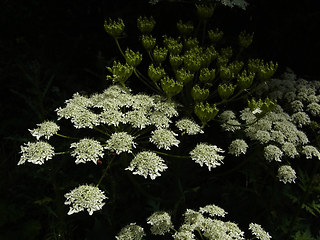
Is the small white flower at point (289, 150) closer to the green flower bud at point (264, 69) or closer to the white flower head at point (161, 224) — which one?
the green flower bud at point (264, 69)

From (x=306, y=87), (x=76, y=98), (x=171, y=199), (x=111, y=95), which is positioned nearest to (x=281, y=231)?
(x=171, y=199)

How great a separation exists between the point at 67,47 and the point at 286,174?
14.2ft

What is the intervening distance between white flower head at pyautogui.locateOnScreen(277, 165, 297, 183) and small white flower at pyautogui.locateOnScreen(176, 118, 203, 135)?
35.8 inches

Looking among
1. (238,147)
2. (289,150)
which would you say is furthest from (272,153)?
(238,147)

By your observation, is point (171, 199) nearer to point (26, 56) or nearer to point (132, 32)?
point (132, 32)

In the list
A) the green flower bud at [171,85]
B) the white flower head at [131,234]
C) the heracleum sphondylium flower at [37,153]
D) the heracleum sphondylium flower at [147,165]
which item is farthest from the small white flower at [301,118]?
the heracleum sphondylium flower at [37,153]

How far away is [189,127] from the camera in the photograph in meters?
3.33

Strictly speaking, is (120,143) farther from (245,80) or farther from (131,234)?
(245,80)

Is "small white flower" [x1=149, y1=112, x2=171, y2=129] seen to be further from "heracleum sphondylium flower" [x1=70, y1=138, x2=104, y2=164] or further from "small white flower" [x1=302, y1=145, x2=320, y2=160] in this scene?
"small white flower" [x1=302, y1=145, x2=320, y2=160]

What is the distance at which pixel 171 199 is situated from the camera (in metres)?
3.79

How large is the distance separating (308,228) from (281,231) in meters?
0.28

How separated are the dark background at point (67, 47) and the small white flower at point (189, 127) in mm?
1462

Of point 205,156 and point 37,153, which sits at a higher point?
point 37,153

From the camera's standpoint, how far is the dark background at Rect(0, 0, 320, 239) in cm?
Answer: 439
